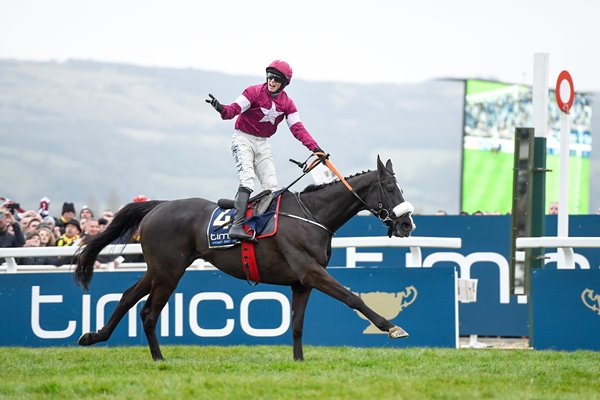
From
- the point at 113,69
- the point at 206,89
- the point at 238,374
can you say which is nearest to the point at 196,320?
the point at 238,374

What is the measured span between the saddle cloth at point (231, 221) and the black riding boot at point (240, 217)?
0.07m

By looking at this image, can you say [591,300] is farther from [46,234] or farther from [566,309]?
[46,234]

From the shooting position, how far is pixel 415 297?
11.8 m

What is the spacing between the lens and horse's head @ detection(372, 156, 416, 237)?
983 cm

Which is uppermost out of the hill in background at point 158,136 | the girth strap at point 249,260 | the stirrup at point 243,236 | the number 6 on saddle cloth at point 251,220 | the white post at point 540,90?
the hill in background at point 158,136

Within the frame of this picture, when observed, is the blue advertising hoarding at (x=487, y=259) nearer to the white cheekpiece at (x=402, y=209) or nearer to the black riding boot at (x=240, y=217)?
the white cheekpiece at (x=402, y=209)

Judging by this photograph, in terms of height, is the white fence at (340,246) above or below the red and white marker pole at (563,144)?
below

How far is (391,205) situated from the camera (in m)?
9.93

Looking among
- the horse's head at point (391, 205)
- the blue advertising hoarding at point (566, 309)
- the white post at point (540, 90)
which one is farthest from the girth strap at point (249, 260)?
the white post at point (540, 90)

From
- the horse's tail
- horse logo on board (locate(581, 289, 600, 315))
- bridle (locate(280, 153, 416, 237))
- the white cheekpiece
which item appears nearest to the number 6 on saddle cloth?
bridle (locate(280, 153, 416, 237))

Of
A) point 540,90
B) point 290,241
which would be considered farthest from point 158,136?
point 290,241

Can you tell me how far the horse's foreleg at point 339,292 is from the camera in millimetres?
9289

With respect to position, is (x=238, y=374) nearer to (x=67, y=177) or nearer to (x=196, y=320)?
(x=196, y=320)

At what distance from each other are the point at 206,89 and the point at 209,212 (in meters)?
103
